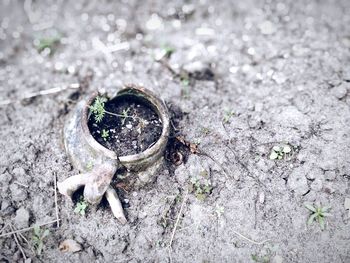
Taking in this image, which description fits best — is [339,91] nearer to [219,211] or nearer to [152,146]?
[219,211]

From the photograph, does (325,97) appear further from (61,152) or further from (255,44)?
(61,152)

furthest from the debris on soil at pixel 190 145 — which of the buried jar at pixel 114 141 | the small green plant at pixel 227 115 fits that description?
the small green plant at pixel 227 115

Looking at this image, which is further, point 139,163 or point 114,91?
point 114,91

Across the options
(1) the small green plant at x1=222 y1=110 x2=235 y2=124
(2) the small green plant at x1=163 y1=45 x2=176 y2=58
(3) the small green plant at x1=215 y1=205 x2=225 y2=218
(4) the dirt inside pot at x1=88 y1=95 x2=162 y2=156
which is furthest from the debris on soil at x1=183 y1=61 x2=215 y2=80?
(3) the small green plant at x1=215 y1=205 x2=225 y2=218

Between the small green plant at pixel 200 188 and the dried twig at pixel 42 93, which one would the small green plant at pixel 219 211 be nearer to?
the small green plant at pixel 200 188

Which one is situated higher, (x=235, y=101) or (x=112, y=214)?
(x=235, y=101)

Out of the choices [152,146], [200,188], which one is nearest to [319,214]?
[200,188]

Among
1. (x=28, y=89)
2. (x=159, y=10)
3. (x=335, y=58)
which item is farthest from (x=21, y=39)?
(x=335, y=58)

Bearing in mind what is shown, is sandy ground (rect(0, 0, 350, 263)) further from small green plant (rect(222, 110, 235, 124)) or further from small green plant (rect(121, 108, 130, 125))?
small green plant (rect(121, 108, 130, 125))
